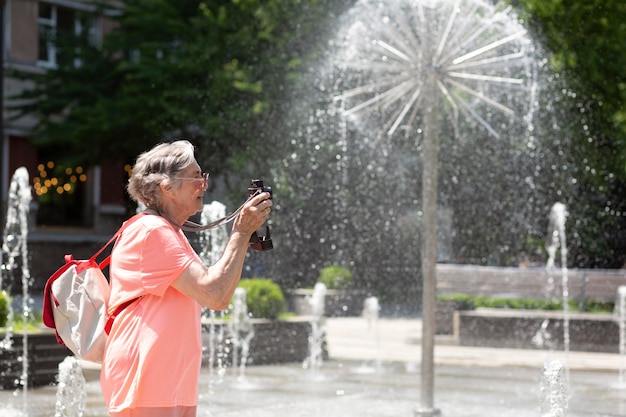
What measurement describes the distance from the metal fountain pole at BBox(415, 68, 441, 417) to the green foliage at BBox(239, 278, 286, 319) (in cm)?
477

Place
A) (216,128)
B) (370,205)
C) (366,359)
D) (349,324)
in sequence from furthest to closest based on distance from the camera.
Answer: (370,205) < (216,128) < (349,324) < (366,359)

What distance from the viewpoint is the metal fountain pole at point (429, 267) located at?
7785mm

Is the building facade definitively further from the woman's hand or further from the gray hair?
the woman's hand

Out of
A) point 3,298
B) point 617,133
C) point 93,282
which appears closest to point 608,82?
point 617,133

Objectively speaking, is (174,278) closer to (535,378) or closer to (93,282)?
(93,282)

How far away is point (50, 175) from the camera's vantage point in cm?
2881

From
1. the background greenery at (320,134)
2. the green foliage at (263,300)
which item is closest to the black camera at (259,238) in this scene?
the green foliage at (263,300)

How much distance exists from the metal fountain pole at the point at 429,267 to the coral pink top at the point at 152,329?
15.1 ft

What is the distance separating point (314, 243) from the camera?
82.4 ft

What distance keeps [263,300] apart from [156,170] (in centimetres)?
915

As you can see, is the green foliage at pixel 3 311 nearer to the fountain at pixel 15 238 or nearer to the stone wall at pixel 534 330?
the fountain at pixel 15 238

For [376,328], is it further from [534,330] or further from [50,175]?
[50,175]

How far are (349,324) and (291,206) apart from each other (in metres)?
5.45

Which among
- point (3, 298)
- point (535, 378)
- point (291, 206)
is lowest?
point (535, 378)
